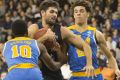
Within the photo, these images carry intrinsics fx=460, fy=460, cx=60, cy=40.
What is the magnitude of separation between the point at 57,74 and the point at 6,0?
14348 millimetres

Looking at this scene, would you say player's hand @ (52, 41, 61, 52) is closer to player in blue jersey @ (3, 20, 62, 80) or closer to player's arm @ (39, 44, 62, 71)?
player's arm @ (39, 44, 62, 71)

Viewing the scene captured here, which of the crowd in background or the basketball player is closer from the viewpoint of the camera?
the basketball player

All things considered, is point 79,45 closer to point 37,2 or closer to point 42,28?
point 42,28

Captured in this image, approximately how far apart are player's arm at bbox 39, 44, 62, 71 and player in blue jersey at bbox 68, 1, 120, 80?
2.64 ft

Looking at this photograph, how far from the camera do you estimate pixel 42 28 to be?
7273 mm

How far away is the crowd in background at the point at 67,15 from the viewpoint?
16.4 meters

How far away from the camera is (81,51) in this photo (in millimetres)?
7867

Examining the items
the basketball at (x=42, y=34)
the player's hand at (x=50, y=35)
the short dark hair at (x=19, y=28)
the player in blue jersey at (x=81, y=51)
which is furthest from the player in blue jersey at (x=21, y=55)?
the player in blue jersey at (x=81, y=51)

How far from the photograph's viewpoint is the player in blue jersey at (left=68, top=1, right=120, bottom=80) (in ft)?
26.0

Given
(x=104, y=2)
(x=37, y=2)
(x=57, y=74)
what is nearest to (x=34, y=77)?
(x=57, y=74)

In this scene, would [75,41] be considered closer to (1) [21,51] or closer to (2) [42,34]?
(2) [42,34]

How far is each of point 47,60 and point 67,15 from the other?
1204 cm

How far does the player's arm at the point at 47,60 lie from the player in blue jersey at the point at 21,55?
0.10 m

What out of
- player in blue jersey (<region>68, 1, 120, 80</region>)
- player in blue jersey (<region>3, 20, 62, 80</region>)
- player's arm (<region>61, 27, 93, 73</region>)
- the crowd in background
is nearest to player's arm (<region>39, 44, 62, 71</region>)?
player in blue jersey (<region>3, 20, 62, 80</region>)
